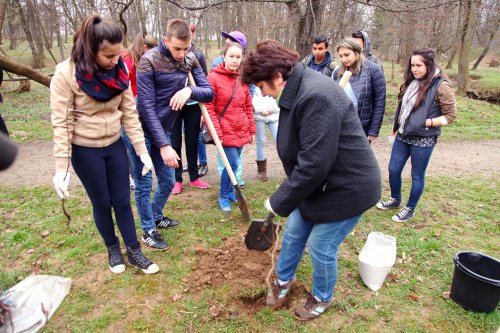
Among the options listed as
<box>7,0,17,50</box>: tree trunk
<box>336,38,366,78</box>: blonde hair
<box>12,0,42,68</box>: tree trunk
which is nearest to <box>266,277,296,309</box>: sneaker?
<box>336,38,366,78</box>: blonde hair

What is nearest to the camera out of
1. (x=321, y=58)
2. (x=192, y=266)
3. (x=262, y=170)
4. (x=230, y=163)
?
(x=192, y=266)

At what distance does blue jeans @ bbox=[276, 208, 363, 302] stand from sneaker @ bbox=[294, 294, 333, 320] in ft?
0.15

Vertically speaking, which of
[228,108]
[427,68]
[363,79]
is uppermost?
[427,68]

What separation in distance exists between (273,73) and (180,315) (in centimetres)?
179

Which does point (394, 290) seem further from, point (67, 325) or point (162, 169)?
point (67, 325)

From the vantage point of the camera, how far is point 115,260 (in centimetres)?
293

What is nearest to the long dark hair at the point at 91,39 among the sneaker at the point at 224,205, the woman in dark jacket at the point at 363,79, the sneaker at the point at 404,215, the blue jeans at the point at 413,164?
the sneaker at the point at 224,205

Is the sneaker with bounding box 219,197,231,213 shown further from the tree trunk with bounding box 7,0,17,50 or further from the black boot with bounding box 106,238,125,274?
the tree trunk with bounding box 7,0,17,50

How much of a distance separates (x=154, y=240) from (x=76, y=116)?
1.41 meters

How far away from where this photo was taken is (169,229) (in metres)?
3.61

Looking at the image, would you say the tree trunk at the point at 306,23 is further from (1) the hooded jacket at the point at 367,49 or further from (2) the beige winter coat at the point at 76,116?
(2) the beige winter coat at the point at 76,116

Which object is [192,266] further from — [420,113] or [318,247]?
[420,113]

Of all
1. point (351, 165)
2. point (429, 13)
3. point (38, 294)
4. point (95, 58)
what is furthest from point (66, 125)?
point (429, 13)

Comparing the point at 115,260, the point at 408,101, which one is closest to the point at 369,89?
the point at 408,101
